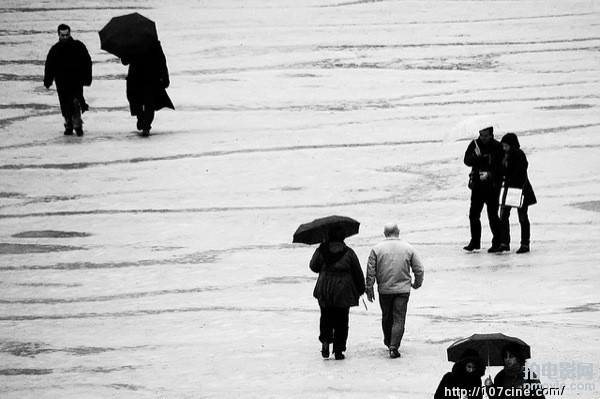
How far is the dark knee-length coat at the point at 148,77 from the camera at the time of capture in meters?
21.1

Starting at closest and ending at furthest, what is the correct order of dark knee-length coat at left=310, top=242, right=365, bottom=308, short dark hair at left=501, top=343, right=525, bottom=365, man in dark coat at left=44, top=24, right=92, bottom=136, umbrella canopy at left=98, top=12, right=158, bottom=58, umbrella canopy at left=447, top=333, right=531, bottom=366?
short dark hair at left=501, top=343, right=525, bottom=365 < umbrella canopy at left=447, top=333, right=531, bottom=366 < dark knee-length coat at left=310, top=242, right=365, bottom=308 < man in dark coat at left=44, top=24, right=92, bottom=136 < umbrella canopy at left=98, top=12, right=158, bottom=58

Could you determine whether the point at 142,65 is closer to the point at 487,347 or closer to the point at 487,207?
the point at 487,207

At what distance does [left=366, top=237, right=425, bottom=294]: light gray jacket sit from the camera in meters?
12.3

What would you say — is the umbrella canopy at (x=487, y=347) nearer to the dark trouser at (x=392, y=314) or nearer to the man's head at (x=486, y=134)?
the dark trouser at (x=392, y=314)

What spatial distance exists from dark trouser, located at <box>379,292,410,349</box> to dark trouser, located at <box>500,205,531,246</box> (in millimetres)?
3696

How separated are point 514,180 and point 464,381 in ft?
23.0

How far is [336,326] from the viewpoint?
12219mm

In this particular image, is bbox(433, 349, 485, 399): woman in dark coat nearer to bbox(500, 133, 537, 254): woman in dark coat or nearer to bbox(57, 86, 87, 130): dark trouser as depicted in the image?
bbox(500, 133, 537, 254): woman in dark coat

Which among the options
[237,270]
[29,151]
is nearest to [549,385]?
[237,270]

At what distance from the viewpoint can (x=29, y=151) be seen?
20.9m

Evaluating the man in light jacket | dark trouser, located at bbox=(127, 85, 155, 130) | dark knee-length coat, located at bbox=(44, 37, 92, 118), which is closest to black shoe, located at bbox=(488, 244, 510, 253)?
the man in light jacket

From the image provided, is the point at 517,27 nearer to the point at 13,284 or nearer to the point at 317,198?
the point at 317,198

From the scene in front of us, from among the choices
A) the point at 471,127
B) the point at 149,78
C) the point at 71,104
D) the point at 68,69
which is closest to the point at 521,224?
the point at 471,127

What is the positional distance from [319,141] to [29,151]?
4232 mm
